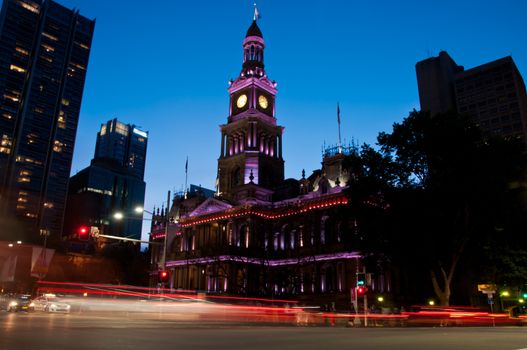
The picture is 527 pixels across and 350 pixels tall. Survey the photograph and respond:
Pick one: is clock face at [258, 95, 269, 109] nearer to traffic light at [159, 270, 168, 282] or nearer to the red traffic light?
traffic light at [159, 270, 168, 282]

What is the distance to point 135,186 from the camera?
608 feet

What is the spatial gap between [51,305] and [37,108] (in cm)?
10701

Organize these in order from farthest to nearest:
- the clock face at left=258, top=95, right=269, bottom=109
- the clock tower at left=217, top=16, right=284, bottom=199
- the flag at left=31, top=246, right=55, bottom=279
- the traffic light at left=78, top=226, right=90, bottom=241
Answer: the clock face at left=258, top=95, right=269, bottom=109
the clock tower at left=217, top=16, right=284, bottom=199
the flag at left=31, top=246, right=55, bottom=279
the traffic light at left=78, top=226, right=90, bottom=241

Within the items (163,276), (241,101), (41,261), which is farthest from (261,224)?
(163,276)

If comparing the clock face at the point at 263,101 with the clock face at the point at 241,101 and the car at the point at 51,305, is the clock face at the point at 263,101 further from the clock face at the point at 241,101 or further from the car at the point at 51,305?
the car at the point at 51,305

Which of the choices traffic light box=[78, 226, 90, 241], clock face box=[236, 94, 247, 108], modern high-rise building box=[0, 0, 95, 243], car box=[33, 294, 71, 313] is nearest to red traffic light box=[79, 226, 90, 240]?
traffic light box=[78, 226, 90, 241]

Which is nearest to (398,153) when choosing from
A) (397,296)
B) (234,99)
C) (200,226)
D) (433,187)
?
(433,187)

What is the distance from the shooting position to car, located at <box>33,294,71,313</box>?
33.7m

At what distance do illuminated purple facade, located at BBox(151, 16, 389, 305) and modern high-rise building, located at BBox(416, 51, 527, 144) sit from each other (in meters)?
42.6

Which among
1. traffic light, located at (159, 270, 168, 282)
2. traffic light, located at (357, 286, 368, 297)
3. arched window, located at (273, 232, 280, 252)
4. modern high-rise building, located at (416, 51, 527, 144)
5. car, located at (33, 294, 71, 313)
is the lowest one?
car, located at (33, 294, 71, 313)

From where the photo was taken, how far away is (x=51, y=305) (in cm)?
3428

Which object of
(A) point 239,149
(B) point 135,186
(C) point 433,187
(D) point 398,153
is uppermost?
(B) point 135,186

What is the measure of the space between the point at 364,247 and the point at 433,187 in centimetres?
744

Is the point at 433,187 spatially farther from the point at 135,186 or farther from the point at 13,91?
the point at 135,186
